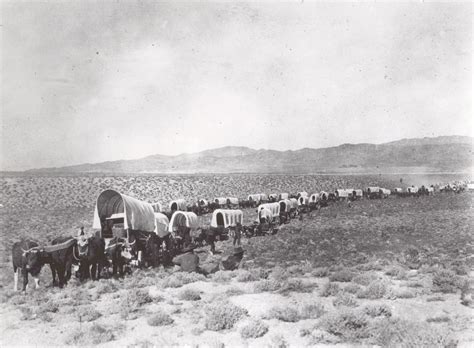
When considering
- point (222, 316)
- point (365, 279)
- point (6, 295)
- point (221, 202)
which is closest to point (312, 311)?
point (222, 316)

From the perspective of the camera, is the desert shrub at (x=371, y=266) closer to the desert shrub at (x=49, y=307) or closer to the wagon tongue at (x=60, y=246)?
the wagon tongue at (x=60, y=246)

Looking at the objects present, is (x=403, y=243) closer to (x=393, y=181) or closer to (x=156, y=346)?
(x=156, y=346)

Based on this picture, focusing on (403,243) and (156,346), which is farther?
(403,243)

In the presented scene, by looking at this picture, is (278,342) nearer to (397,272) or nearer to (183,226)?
(397,272)

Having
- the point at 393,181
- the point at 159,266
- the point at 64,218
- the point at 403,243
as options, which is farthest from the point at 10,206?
the point at 393,181

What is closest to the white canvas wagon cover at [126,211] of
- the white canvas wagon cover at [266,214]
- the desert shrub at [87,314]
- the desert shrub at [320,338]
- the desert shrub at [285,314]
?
the desert shrub at [87,314]

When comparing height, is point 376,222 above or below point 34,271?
below
